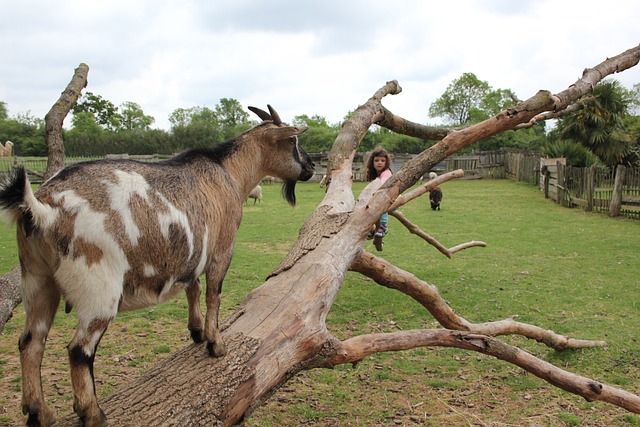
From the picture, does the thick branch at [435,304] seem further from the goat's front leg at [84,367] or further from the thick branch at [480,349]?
the goat's front leg at [84,367]

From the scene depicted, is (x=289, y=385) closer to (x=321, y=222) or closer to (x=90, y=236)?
(x=321, y=222)

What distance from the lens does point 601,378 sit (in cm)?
478

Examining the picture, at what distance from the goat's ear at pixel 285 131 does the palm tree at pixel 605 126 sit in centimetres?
1650

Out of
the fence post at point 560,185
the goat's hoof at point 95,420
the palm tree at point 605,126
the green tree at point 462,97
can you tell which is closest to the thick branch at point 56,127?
the goat's hoof at point 95,420

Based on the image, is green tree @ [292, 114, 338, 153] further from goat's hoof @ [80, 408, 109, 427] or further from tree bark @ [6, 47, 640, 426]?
goat's hoof @ [80, 408, 109, 427]

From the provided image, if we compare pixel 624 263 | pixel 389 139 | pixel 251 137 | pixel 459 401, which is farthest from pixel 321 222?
pixel 389 139

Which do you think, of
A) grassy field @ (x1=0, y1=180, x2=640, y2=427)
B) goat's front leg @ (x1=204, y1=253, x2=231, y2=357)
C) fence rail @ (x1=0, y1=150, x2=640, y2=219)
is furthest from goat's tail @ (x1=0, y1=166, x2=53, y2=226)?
fence rail @ (x1=0, y1=150, x2=640, y2=219)

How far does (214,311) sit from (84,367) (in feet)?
2.98

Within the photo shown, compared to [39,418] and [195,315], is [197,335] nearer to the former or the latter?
[195,315]

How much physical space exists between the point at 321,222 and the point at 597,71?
4.13m

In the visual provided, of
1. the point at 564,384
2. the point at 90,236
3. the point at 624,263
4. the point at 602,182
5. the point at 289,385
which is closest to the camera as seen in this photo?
the point at 90,236

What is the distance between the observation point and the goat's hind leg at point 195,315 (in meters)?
3.53

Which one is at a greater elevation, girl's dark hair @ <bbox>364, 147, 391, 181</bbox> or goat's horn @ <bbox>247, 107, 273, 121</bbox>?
goat's horn @ <bbox>247, 107, 273, 121</bbox>

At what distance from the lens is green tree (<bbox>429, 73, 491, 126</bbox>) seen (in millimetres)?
55812
